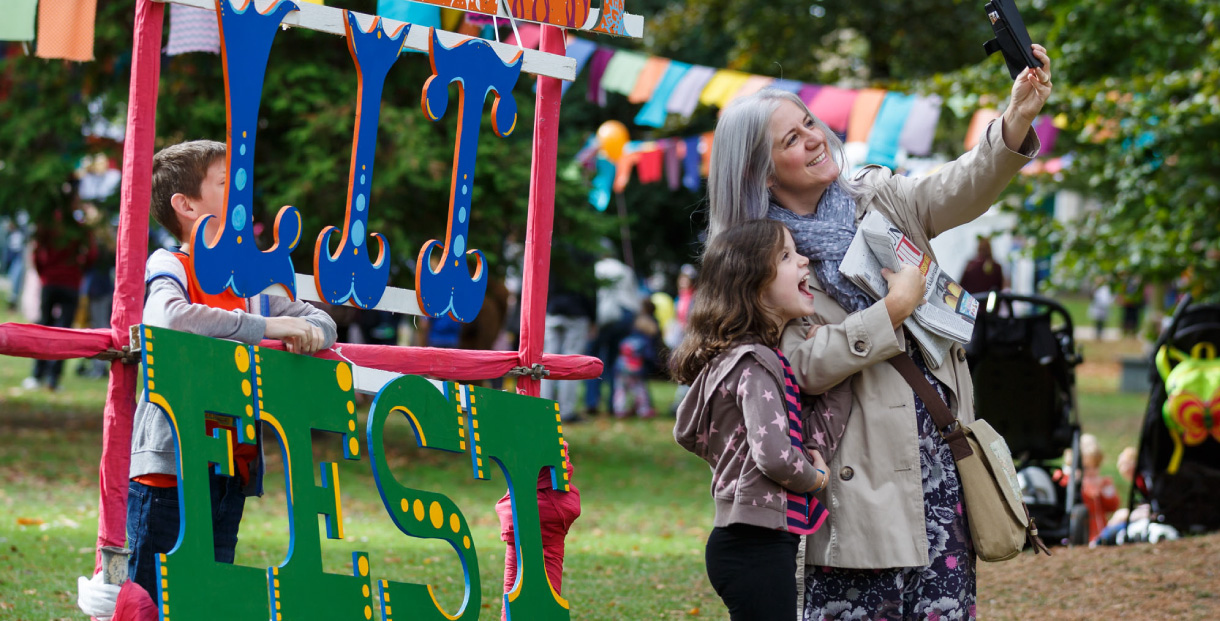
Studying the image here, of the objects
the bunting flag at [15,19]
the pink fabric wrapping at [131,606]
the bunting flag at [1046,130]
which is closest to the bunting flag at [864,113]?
the bunting flag at [1046,130]

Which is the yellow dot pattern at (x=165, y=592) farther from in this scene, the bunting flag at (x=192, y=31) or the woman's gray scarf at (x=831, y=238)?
the bunting flag at (x=192, y=31)

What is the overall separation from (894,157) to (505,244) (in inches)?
144

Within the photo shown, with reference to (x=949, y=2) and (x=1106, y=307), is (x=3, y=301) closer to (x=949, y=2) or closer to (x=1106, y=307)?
(x=949, y=2)

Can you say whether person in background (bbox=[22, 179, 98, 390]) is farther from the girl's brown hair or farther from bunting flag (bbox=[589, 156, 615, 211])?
the girl's brown hair

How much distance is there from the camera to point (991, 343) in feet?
21.5

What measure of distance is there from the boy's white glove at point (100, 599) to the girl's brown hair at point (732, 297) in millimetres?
1400

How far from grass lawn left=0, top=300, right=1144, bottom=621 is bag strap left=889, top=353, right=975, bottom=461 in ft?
7.06

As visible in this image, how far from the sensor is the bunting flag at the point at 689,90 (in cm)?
1091

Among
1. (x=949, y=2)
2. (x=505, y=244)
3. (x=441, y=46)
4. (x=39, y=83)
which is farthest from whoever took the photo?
(x=949, y=2)

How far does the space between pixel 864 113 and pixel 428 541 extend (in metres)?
5.78

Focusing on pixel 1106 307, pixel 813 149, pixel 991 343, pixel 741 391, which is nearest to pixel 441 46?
pixel 813 149

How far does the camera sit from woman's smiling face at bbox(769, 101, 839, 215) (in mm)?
2838

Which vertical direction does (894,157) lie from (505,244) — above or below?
above

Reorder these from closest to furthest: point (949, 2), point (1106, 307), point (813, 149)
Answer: point (813, 149) → point (949, 2) → point (1106, 307)
